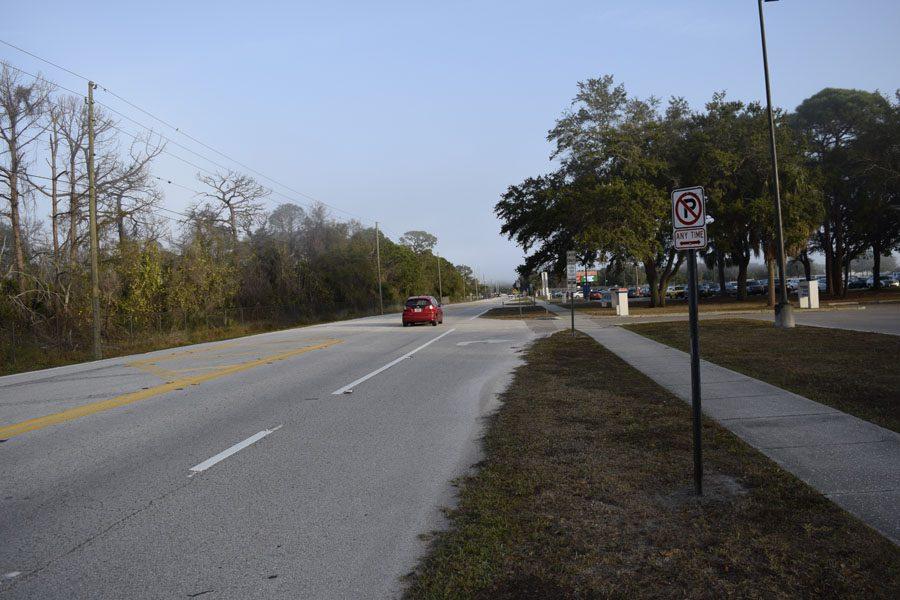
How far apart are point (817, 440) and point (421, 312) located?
93.5 ft

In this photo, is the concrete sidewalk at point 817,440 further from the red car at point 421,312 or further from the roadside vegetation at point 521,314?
the roadside vegetation at point 521,314

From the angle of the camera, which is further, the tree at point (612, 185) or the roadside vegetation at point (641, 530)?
the tree at point (612, 185)

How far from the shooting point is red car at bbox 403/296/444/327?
114 feet

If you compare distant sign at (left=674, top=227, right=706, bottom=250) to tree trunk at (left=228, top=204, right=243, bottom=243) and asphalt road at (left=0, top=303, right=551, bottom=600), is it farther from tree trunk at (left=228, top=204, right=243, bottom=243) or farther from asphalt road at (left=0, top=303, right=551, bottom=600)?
tree trunk at (left=228, top=204, right=243, bottom=243)

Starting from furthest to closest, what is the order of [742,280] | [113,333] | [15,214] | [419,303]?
[742,280], [419,303], [15,214], [113,333]

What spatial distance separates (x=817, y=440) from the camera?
693 cm

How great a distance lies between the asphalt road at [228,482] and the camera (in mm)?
4246

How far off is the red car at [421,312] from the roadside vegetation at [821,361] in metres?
14.8

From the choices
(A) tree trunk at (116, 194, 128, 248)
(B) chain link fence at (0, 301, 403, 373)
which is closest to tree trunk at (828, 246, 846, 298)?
(B) chain link fence at (0, 301, 403, 373)

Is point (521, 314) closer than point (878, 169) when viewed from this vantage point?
No

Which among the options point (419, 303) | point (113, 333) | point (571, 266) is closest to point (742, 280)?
point (419, 303)

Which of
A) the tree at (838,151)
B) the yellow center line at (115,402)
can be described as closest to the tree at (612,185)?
the tree at (838,151)

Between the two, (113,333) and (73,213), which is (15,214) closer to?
(73,213)

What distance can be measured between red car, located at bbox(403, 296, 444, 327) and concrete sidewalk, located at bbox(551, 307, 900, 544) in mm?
23286
